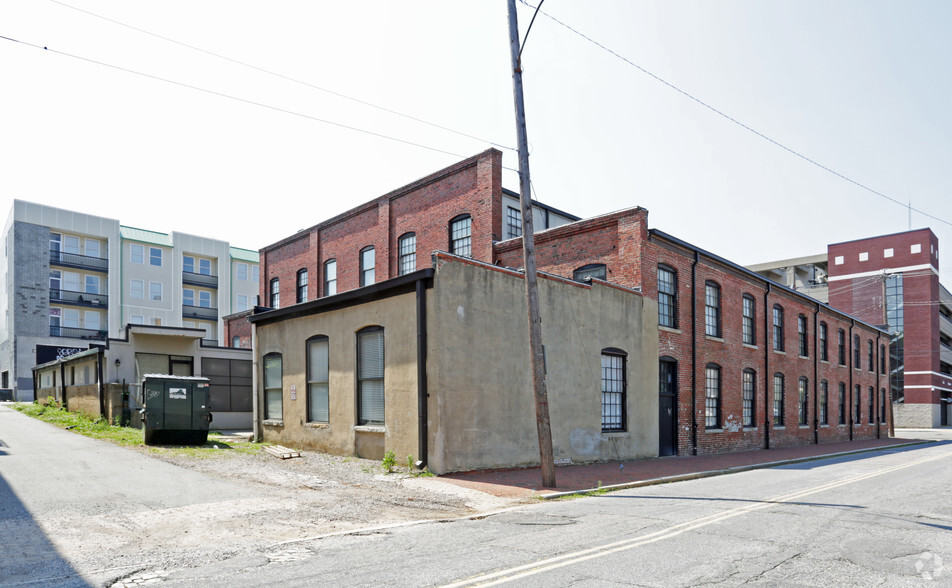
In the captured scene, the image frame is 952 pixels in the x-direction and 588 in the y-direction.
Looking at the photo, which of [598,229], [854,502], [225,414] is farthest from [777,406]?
[225,414]

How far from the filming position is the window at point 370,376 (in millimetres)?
15414

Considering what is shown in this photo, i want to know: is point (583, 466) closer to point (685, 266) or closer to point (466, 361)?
point (466, 361)

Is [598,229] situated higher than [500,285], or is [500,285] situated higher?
[598,229]

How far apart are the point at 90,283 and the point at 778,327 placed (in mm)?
52508

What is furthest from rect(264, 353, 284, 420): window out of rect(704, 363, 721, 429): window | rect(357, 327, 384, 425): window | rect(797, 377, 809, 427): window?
rect(797, 377, 809, 427): window

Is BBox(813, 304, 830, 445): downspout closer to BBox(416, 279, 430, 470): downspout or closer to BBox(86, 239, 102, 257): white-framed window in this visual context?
BBox(416, 279, 430, 470): downspout

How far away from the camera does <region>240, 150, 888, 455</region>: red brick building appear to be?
20922 mm

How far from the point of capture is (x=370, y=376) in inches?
617

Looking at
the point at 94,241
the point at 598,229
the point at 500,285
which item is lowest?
the point at 500,285

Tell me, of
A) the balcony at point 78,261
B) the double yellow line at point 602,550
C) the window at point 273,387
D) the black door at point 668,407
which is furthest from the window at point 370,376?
the balcony at point 78,261

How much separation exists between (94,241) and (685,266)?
51113mm

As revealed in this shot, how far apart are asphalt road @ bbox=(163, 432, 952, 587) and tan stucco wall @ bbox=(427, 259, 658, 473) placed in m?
3.59

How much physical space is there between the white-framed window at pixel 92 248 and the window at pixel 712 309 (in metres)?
51.0

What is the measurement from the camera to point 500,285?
15414 millimetres
